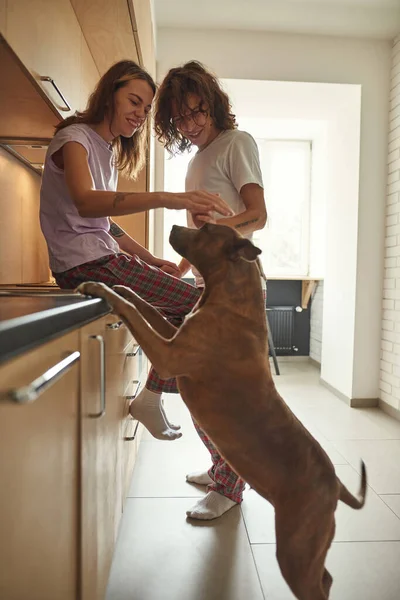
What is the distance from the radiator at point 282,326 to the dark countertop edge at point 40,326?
464cm

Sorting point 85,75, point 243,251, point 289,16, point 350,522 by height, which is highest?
point 289,16

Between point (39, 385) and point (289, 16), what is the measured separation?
3.59 meters

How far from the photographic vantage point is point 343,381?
12.8 ft

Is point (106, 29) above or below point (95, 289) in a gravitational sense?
above

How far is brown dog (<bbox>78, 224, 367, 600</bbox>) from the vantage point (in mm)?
981

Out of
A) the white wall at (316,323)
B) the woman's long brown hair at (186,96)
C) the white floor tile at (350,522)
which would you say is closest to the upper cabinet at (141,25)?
the woman's long brown hair at (186,96)

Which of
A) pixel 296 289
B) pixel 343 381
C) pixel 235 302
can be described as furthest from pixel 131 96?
pixel 296 289

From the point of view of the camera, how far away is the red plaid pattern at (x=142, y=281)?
5.08ft

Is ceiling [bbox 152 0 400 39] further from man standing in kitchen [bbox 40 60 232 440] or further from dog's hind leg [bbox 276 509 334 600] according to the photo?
dog's hind leg [bbox 276 509 334 600]

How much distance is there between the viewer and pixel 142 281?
1592 mm

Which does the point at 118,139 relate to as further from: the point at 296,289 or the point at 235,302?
the point at 296,289

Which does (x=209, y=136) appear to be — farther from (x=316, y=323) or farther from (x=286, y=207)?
(x=286, y=207)

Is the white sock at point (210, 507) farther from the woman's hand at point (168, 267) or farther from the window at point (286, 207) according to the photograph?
the window at point (286, 207)

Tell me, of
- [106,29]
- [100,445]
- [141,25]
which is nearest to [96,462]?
[100,445]
